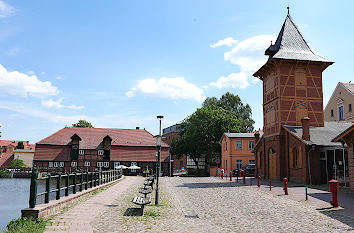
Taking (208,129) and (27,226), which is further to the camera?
(208,129)

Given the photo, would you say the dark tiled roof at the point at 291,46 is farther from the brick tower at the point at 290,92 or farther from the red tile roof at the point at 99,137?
the red tile roof at the point at 99,137

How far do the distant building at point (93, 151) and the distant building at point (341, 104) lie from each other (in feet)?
94.7

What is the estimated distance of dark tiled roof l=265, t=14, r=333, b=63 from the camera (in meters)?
30.9

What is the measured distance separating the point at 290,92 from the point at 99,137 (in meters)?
41.9

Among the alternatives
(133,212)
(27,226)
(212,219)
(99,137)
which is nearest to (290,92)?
(212,219)

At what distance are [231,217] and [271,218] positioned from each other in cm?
137

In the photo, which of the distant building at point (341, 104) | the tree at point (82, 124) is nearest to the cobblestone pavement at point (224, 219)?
the distant building at point (341, 104)

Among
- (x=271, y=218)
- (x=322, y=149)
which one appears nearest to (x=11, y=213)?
(x=271, y=218)

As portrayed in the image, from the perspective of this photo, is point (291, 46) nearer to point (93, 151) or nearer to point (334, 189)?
point (334, 189)

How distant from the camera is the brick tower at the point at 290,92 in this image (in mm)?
29984

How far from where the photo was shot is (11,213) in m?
16.9

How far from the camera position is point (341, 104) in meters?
44.7

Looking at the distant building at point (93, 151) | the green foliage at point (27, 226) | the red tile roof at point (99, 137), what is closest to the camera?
the green foliage at point (27, 226)

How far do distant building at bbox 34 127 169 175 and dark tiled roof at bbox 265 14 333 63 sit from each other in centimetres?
3301
